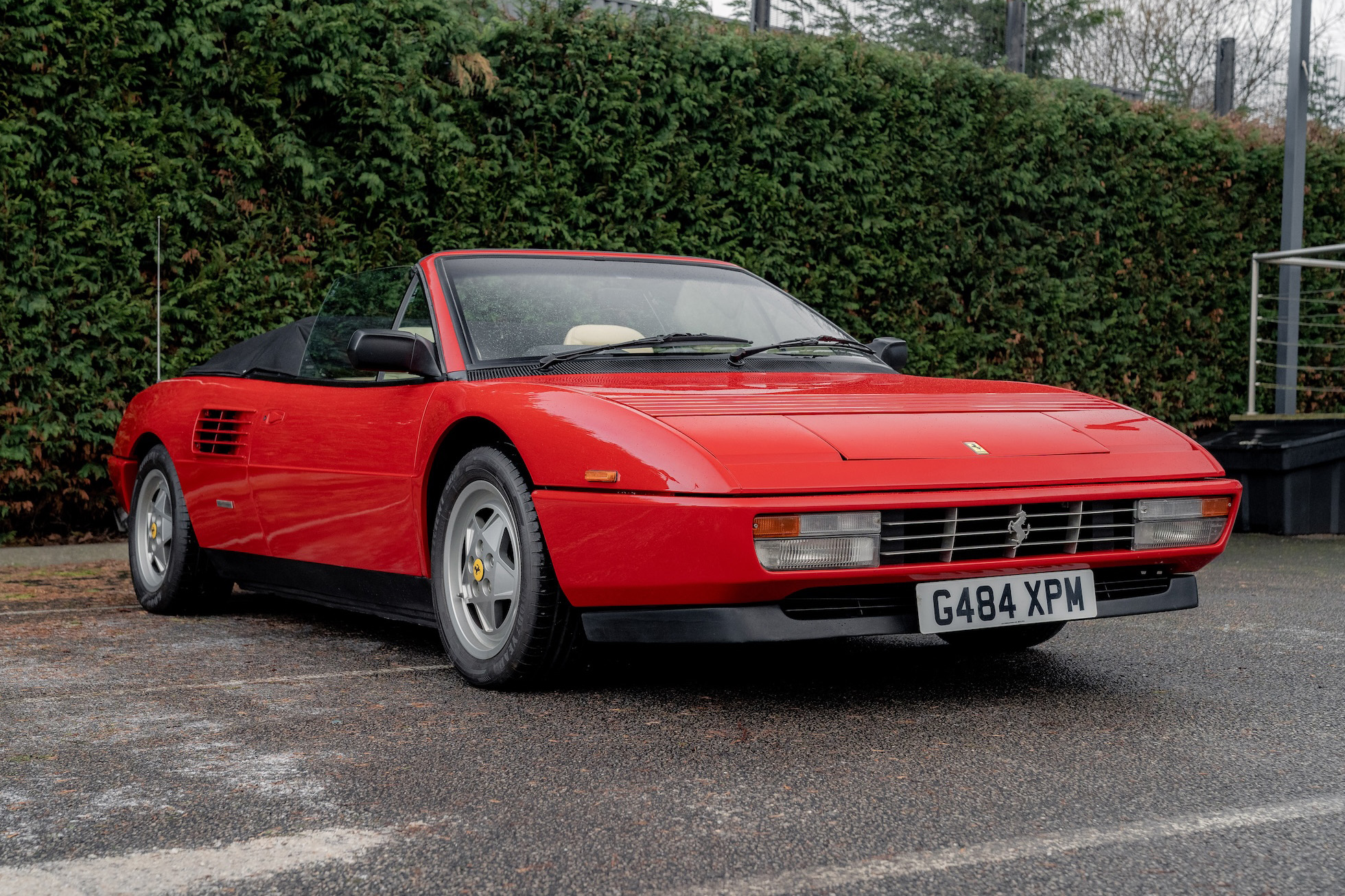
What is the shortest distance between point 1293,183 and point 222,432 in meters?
9.57

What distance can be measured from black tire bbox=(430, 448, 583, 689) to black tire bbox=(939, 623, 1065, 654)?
61.0 inches

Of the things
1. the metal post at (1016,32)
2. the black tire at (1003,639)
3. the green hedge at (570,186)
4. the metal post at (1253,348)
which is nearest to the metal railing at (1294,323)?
the metal post at (1253,348)

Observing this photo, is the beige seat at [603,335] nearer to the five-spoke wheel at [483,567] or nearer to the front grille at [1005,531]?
the five-spoke wheel at [483,567]

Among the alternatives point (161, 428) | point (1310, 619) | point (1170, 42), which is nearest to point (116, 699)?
point (161, 428)

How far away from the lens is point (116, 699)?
4.05 metres

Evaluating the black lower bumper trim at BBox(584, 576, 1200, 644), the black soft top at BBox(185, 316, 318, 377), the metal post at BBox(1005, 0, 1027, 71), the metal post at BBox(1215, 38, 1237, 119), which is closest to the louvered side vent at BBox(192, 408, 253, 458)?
the black soft top at BBox(185, 316, 318, 377)

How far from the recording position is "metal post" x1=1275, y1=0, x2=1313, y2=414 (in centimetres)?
1148

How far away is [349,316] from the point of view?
5309 mm

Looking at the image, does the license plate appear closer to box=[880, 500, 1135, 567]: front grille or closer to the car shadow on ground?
box=[880, 500, 1135, 567]: front grille

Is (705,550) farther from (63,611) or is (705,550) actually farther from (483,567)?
(63,611)

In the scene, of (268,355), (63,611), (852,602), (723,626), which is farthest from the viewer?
(63,611)

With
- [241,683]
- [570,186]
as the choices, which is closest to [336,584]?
[241,683]

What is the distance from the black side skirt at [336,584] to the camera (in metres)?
4.53

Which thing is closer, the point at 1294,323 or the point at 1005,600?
the point at 1005,600
